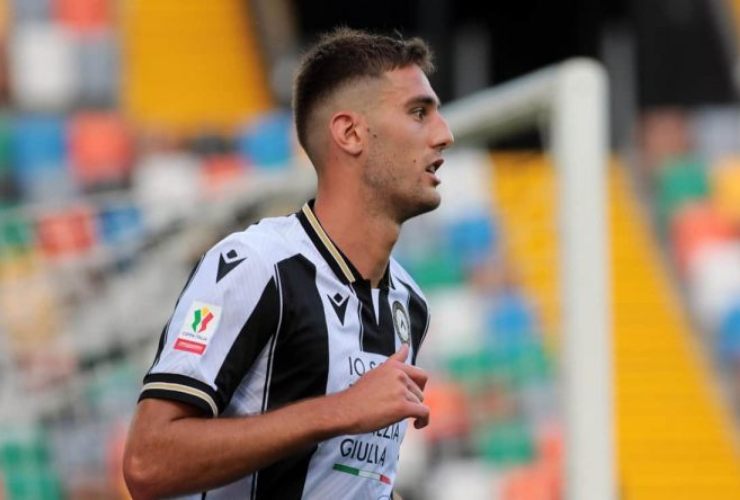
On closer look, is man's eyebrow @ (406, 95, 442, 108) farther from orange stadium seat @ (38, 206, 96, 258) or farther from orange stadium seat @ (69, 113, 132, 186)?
orange stadium seat @ (69, 113, 132, 186)

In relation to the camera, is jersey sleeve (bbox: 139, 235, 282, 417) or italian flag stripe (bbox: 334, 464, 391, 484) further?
italian flag stripe (bbox: 334, 464, 391, 484)

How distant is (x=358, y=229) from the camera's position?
10.2ft

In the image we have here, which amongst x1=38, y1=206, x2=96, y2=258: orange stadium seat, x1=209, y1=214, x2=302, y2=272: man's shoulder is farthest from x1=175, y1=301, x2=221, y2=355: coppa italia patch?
x1=38, y1=206, x2=96, y2=258: orange stadium seat

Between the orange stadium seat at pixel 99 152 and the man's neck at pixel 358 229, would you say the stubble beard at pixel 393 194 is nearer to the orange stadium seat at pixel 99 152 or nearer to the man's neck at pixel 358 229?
the man's neck at pixel 358 229

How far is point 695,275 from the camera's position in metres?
12.3

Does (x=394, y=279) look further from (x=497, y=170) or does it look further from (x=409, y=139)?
(x=497, y=170)

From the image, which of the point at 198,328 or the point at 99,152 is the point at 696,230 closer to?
the point at 99,152

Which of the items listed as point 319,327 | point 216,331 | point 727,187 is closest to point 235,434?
point 216,331

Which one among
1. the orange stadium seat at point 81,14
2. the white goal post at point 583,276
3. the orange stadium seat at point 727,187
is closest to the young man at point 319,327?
the white goal post at point 583,276

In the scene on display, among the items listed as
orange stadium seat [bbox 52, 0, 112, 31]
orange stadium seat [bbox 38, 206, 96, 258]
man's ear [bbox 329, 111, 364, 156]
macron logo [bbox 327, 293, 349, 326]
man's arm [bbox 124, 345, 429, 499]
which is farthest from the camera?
orange stadium seat [bbox 52, 0, 112, 31]

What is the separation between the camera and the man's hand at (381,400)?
8.79 feet

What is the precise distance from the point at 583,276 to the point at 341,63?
1.59 meters

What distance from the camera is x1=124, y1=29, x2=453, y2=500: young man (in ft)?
8.81

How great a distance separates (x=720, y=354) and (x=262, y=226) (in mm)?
9391
